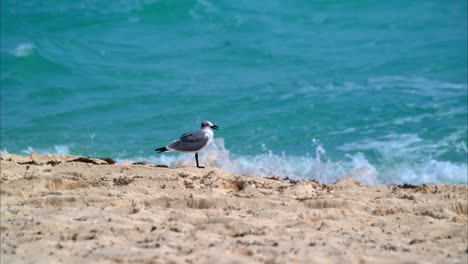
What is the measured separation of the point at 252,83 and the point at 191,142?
8.43m

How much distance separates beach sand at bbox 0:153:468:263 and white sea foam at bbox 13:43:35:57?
1162cm

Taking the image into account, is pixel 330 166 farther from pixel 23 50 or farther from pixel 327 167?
pixel 23 50

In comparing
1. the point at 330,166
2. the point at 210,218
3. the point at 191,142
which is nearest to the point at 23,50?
the point at 330,166

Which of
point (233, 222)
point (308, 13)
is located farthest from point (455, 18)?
point (233, 222)

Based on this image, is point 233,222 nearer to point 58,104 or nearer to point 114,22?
point 58,104

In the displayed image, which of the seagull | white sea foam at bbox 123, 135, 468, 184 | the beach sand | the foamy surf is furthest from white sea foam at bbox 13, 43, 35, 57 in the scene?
the beach sand

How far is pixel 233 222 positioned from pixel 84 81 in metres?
11.8

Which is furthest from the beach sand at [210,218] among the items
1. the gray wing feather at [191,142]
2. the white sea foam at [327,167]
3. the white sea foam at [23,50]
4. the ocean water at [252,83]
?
the white sea foam at [23,50]

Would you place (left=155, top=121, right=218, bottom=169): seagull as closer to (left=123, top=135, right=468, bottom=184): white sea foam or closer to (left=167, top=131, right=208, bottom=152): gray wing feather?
(left=167, top=131, right=208, bottom=152): gray wing feather

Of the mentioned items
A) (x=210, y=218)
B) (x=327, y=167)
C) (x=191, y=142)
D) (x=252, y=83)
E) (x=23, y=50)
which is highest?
(x=23, y=50)

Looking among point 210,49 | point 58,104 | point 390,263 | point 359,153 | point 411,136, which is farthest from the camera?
point 210,49

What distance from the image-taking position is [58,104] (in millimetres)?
15484

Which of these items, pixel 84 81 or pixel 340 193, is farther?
pixel 84 81

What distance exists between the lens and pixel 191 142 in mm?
8344
